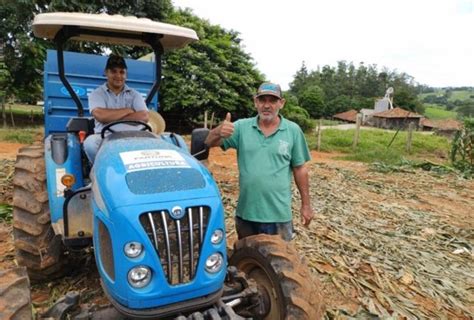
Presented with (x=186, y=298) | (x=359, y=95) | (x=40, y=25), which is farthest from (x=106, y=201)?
(x=359, y=95)

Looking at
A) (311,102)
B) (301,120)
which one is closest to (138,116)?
(301,120)

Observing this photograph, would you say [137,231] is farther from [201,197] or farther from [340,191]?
[340,191]

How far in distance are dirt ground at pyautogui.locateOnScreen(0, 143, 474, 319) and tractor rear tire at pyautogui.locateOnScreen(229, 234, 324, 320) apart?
524mm

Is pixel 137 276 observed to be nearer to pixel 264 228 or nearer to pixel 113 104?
pixel 264 228

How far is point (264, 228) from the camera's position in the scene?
3.55 metres

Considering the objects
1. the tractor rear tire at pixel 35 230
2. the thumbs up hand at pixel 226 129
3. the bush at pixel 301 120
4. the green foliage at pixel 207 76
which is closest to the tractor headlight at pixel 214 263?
the thumbs up hand at pixel 226 129

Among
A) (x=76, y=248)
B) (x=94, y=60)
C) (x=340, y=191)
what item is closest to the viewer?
(x=76, y=248)

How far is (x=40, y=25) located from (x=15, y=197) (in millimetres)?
1399

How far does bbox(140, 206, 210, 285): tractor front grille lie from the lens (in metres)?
2.12

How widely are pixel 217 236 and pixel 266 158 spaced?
1.30 meters

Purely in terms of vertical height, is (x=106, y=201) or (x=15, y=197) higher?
(x=106, y=201)

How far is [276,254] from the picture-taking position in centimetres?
270

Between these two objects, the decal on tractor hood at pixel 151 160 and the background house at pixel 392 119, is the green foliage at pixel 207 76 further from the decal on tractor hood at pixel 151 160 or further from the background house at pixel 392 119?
the background house at pixel 392 119

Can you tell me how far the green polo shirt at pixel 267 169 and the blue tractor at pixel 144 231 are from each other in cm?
40
